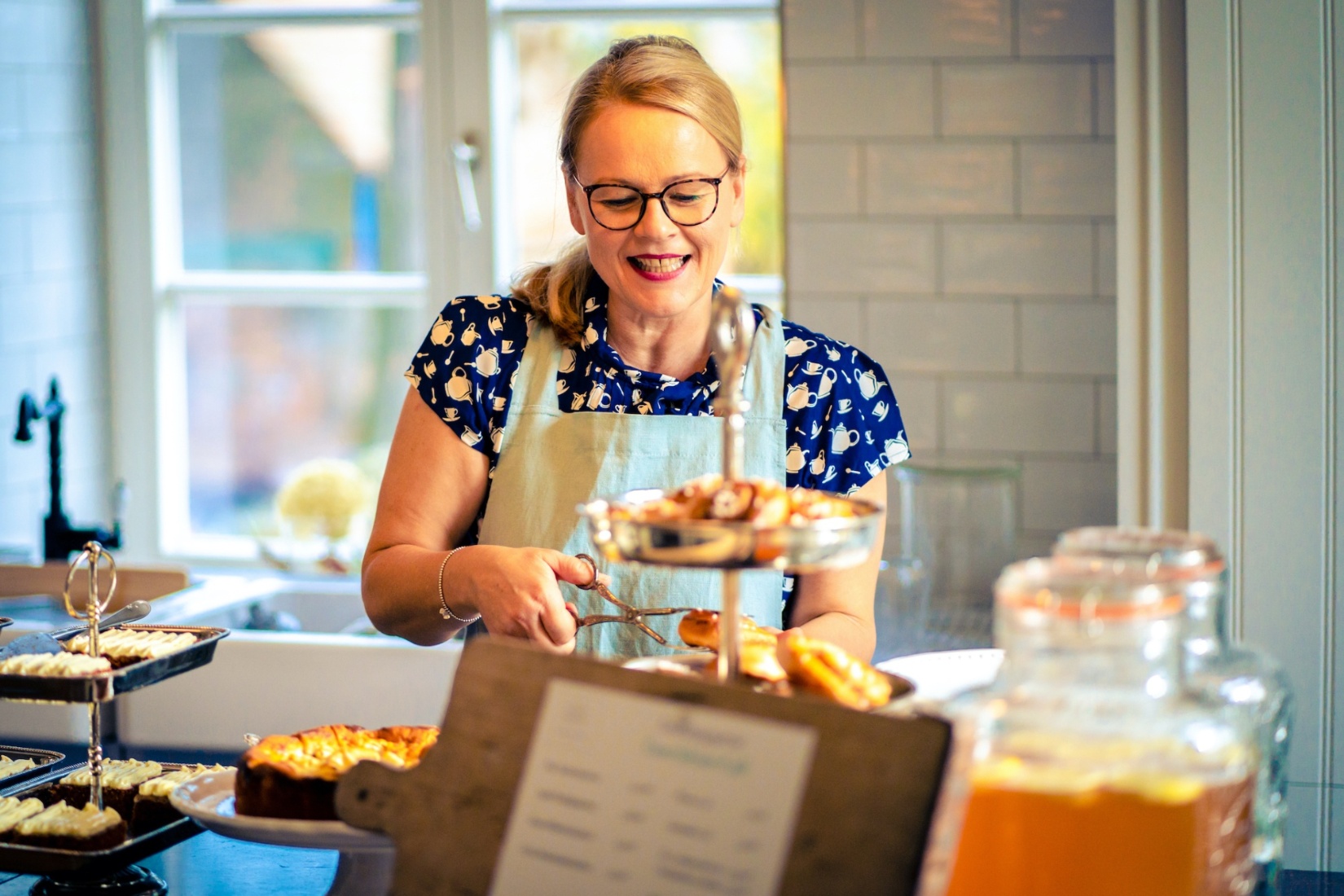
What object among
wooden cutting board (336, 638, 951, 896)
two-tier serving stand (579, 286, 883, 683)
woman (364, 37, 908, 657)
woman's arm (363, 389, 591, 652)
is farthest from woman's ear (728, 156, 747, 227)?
wooden cutting board (336, 638, 951, 896)

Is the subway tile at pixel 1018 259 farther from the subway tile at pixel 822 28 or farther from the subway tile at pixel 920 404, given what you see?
the subway tile at pixel 822 28

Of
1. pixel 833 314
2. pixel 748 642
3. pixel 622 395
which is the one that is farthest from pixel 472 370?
pixel 833 314

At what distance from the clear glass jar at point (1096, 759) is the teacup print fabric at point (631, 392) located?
2.97ft

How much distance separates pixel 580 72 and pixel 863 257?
0.86 meters

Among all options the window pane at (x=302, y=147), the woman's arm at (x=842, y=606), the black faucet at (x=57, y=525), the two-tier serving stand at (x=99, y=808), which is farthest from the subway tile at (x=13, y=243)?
the woman's arm at (x=842, y=606)

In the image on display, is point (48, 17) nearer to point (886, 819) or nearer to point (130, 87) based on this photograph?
point (130, 87)

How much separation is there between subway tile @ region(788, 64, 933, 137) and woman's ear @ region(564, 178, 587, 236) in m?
1.05

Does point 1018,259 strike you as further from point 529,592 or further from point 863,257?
point 529,592

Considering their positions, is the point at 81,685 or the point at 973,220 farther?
the point at 973,220

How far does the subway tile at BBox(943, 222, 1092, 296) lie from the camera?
2525mm

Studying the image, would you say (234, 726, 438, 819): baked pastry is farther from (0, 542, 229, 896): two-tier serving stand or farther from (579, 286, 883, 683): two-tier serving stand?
(579, 286, 883, 683): two-tier serving stand

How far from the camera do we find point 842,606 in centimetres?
150

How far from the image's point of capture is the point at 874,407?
1.66 meters

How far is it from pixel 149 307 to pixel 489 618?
229 cm
